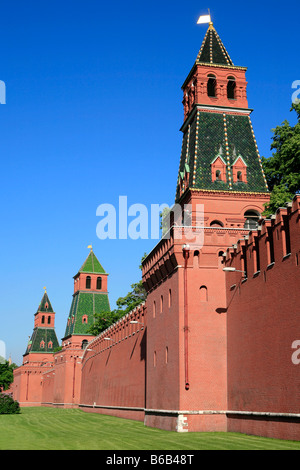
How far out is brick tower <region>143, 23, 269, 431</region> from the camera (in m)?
23.5

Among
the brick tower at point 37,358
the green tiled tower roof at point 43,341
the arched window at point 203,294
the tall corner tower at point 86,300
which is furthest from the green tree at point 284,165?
the green tiled tower roof at point 43,341

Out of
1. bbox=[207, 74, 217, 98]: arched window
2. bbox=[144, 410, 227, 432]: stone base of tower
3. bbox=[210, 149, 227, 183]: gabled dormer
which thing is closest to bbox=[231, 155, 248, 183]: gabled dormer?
bbox=[210, 149, 227, 183]: gabled dormer

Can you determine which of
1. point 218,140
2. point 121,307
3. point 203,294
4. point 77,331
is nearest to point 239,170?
point 218,140

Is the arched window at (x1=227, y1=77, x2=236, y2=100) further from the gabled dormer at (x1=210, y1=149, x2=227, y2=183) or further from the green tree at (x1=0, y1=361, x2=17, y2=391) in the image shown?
the green tree at (x1=0, y1=361, x2=17, y2=391)

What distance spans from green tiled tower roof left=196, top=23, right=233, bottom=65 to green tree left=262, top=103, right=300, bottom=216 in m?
5.33

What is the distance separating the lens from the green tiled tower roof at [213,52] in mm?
32906

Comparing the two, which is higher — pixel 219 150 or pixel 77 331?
pixel 219 150

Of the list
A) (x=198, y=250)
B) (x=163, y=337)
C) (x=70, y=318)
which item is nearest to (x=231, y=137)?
(x=198, y=250)

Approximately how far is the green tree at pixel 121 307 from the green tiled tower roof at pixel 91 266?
327 inches

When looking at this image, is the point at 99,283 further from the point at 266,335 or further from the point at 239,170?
the point at 266,335

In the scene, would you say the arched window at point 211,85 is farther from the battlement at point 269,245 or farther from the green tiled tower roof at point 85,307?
the green tiled tower roof at point 85,307

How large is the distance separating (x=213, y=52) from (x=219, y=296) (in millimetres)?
16504

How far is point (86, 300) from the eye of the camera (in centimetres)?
7562
